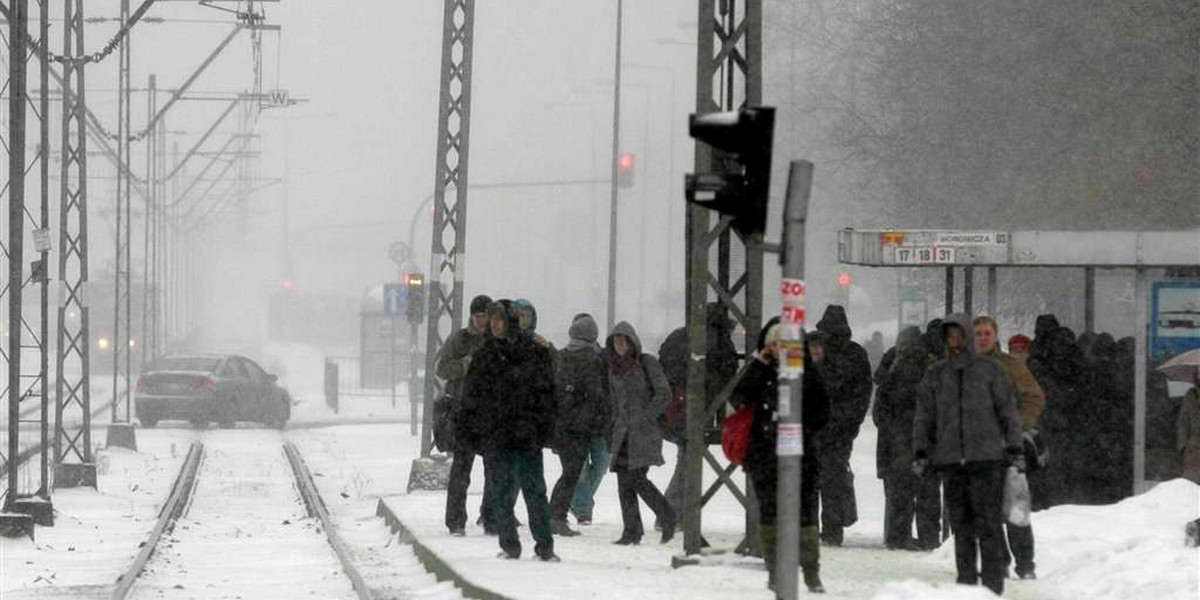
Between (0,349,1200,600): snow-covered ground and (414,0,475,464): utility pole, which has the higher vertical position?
(414,0,475,464): utility pole

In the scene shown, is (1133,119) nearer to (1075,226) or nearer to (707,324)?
(1075,226)

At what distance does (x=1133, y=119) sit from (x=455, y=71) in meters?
16.6

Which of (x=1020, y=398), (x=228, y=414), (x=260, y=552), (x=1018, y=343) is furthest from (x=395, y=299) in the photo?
(x=1020, y=398)

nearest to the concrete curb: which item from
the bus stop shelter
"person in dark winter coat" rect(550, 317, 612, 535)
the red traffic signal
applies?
"person in dark winter coat" rect(550, 317, 612, 535)

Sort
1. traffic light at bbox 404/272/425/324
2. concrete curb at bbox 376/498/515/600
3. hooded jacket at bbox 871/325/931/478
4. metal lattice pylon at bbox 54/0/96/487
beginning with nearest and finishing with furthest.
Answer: concrete curb at bbox 376/498/515/600
hooded jacket at bbox 871/325/931/478
metal lattice pylon at bbox 54/0/96/487
traffic light at bbox 404/272/425/324

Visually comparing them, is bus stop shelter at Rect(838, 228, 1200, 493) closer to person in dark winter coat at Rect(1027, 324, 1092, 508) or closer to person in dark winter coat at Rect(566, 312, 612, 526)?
person in dark winter coat at Rect(1027, 324, 1092, 508)

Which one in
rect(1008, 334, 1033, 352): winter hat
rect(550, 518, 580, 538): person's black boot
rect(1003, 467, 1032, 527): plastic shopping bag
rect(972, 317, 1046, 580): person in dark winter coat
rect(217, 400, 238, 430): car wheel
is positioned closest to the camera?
rect(972, 317, 1046, 580): person in dark winter coat

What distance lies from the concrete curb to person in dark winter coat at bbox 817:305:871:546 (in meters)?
2.88

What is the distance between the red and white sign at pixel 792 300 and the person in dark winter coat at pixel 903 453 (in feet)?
23.8

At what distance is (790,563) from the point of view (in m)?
10.8

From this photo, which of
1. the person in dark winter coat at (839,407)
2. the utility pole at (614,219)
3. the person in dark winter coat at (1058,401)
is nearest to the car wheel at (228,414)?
the utility pole at (614,219)

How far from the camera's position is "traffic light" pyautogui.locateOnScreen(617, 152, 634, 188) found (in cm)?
4494

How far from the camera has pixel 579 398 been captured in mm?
18625

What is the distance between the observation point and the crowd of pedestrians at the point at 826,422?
13.9 metres
